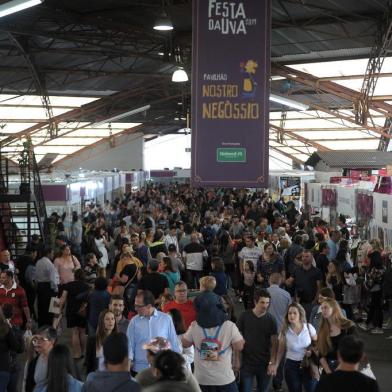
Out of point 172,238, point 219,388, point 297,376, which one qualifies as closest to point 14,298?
point 219,388

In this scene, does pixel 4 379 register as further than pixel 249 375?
No

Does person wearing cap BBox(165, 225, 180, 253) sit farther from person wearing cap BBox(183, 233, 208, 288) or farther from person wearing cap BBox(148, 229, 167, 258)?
person wearing cap BBox(183, 233, 208, 288)

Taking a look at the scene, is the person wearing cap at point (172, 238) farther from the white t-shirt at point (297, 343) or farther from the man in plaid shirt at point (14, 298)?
the white t-shirt at point (297, 343)

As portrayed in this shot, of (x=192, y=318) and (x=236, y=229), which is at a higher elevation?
(x=236, y=229)

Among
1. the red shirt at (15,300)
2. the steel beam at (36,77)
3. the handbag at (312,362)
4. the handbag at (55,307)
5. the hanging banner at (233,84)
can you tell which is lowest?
the handbag at (312,362)

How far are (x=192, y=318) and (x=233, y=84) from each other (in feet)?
14.6

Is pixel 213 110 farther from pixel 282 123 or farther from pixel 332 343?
pixel 282 123

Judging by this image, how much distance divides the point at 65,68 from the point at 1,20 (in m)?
8.04

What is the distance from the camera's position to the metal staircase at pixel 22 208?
15.2 m

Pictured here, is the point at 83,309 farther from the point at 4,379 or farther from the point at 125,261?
the point at 4,379

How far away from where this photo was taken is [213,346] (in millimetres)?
5926

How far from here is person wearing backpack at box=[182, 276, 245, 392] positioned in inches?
233

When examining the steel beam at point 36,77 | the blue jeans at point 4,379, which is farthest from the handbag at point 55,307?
A: the steel beam at point 36,77

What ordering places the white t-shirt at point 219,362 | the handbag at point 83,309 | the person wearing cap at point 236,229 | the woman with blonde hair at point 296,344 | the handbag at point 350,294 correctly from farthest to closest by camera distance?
1. the person wearing cap at point 236,229
2. the handbag at point 350,294
3. the handbag at point 83,309
4. the woman with blonde hair at point 296,344
5. the white t-shirt at point 219,362
